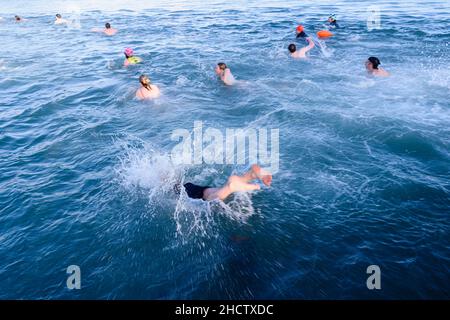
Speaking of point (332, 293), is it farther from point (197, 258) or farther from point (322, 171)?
point (322, 171)

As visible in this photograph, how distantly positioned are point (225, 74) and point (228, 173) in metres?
5.79

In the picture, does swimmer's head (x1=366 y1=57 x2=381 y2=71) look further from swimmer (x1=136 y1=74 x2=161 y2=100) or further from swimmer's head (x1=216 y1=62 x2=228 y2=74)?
swimmer (x1=136 y1=74 x2=161 y2=100)

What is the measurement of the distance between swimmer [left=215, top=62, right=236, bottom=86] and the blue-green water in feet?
1.16

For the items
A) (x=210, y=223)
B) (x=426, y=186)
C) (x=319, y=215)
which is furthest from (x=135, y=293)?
(x=426, y=186)

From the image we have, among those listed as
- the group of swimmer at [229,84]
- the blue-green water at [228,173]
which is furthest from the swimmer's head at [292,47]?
the blue-green water at [228,173]

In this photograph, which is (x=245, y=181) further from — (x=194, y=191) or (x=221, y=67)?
(x=221, y=67)

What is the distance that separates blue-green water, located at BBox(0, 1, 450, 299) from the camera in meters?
5.05

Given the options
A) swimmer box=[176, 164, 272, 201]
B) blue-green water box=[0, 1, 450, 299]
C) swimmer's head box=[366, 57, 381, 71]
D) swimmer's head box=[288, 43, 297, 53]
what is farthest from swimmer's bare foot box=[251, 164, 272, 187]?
swimmer's head box=[288, 43, 297, 53]

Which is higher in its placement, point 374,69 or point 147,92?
point 374,69

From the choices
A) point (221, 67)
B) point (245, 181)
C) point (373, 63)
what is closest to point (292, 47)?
point (373, 63)

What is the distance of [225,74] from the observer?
39.2 ft

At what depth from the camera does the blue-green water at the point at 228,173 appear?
5055mm

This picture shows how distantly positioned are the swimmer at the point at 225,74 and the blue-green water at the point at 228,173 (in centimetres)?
35

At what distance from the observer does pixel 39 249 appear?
5805 mm
